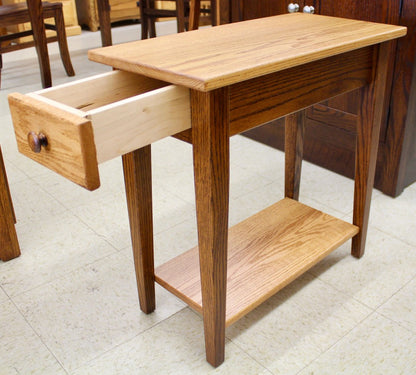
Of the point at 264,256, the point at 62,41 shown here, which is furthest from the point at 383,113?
the point at 62,41

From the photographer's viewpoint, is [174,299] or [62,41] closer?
[174,299]

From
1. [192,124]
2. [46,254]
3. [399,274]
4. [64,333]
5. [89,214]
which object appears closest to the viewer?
[192,124]

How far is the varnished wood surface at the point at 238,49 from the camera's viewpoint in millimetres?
808

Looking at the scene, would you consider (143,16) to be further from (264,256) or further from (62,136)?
(62,136)

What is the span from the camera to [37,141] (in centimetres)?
74

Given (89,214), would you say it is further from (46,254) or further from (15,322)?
(15,322)

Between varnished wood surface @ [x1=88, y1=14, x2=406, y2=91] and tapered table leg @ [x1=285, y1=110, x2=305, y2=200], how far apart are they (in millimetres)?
312

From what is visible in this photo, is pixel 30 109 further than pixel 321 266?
No

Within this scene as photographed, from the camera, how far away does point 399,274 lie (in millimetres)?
1379

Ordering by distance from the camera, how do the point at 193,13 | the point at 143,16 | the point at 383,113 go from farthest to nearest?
the point at 143,16 < the point at 193,13 < the point at 383,113

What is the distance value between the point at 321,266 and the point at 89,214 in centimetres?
82

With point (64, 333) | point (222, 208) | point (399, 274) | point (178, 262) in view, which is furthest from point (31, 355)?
point (399, 274)

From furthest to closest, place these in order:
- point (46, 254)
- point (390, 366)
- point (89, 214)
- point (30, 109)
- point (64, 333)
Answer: point (89, 214), point (46, 254), point (64, 333), point (390, 366), point (30, 109)

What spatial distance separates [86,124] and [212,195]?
294mm
